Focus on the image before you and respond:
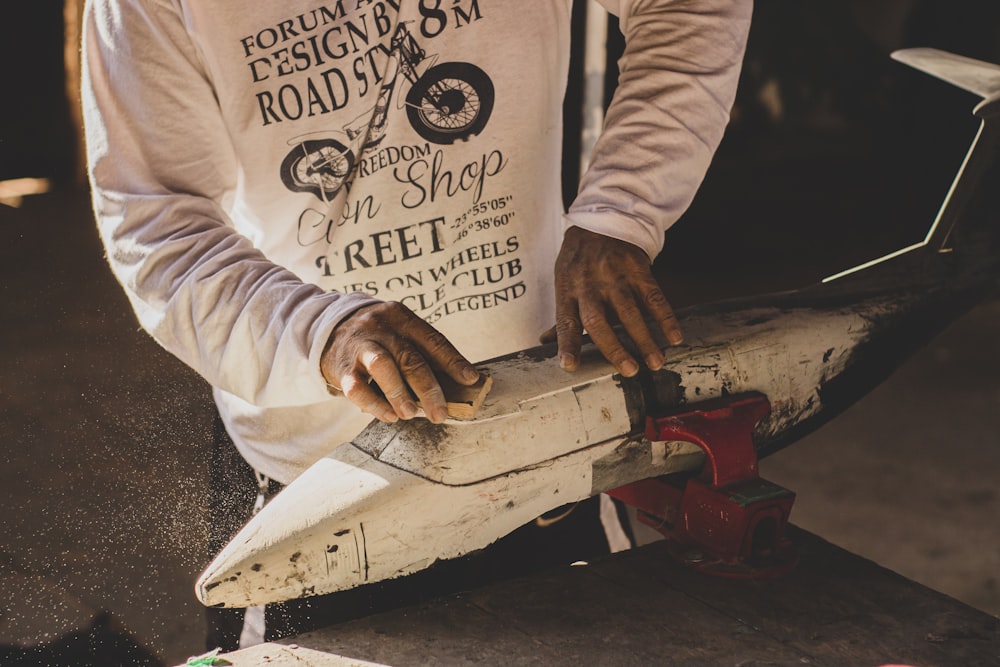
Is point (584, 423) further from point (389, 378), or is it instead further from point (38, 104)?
point (38, 104)

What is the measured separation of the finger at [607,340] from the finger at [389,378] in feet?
0.91

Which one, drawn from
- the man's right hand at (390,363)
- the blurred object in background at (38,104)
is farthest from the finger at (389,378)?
the blurred object in background at (38,104)

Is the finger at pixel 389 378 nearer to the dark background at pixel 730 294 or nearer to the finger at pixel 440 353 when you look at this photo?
the finger at pixel 440 353

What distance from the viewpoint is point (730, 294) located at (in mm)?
4543

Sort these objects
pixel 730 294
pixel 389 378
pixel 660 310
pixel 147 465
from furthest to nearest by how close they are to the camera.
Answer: pixel 730 294, pixel 147 465, pixel 660 310, pixel 389 378

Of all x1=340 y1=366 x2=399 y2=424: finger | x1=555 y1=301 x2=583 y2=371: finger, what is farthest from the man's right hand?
x1=555 y1=301 x2=583 y2=371: finger

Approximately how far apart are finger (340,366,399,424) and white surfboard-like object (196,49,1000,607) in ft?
0.15

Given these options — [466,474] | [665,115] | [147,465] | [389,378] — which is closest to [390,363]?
[389,378]

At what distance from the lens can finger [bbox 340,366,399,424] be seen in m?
1.02

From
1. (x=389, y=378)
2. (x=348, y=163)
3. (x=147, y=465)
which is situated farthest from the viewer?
(x=147, y=465)

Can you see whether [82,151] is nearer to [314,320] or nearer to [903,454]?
[903,454]

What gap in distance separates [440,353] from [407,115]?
1.48 ft

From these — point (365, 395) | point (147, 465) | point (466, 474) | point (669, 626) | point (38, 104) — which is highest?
point (38, 104)

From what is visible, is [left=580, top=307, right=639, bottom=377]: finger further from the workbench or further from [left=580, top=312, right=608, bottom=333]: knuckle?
the workbench
